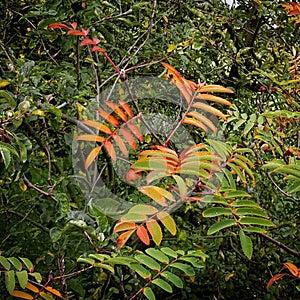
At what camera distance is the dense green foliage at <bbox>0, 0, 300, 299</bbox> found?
59.4 inches

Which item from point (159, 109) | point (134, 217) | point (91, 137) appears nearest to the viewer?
point (134, 217)

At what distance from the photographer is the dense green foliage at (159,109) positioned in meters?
1.51

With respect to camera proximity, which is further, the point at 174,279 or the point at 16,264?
the point at 174,279

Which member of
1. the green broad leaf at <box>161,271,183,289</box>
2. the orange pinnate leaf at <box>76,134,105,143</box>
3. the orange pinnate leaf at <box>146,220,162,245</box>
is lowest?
the green broad leaf at <box>161,271,183,289</box>

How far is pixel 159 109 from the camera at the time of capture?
219cm

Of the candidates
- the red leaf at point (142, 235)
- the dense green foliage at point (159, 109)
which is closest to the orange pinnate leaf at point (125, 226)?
the red leaf at point (142, 235)

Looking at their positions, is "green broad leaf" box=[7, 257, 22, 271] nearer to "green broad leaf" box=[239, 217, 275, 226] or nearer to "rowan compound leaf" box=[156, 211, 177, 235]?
"rowan compound leaf" box=[156, 211, 177, 235]

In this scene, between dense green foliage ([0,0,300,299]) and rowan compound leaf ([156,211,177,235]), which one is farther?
dense green foliage ([0,0,300,299])

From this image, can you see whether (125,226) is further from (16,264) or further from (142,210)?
(16,264)

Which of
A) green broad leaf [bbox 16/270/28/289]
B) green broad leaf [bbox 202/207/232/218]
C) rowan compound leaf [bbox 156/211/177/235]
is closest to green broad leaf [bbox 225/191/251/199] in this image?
green broad leaf [bbox 202/207/232/218]

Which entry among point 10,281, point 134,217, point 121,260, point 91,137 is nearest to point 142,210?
point 134,217

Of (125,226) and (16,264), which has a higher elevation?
(125,226)

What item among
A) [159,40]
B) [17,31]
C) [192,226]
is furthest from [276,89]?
[17,31]

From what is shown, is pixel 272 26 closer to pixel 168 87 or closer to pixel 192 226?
pixel 168 87
